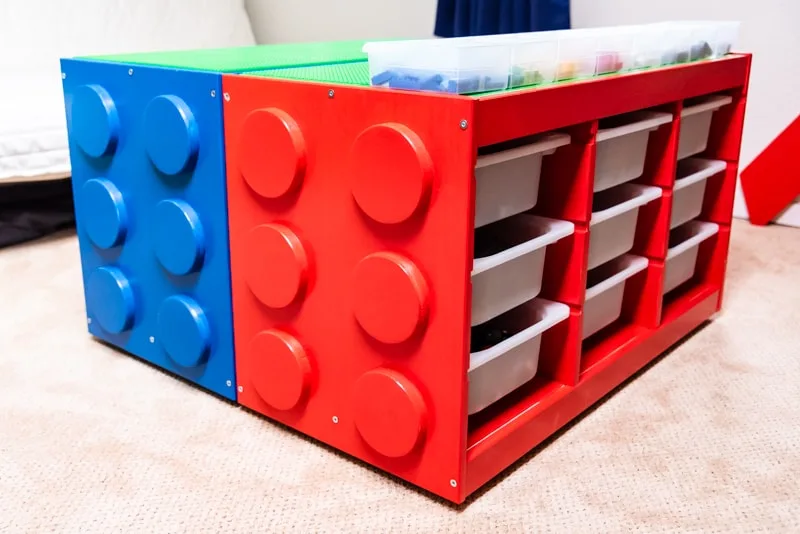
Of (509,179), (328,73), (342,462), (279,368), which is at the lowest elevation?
(342,462)

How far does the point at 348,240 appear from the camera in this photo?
0.96m

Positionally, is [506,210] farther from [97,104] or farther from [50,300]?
[50,300]

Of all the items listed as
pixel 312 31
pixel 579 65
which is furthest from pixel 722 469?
pixel 312 31

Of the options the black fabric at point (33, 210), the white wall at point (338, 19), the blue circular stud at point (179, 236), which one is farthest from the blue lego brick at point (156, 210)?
the white wall at point (338, 19)

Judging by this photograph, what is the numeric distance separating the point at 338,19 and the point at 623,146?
1787 mm

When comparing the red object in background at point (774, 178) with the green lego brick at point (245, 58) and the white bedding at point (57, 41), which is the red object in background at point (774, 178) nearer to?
the green lego brick at point (245, 58)

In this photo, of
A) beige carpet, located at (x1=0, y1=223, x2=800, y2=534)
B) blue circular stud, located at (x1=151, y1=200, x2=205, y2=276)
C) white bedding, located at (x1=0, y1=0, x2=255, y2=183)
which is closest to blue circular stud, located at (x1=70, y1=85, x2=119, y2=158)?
blue circular stud, located at (x1=151, y1=200, x2=205, y2=276)

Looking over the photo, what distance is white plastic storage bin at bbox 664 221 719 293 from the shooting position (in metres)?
1.36

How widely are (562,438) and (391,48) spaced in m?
0.59

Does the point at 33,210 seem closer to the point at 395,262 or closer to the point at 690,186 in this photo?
the point at 395,262

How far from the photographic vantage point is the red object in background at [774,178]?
208 cm

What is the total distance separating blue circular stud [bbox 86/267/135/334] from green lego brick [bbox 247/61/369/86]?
0.44 meters

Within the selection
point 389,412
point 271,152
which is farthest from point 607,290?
point 271,152

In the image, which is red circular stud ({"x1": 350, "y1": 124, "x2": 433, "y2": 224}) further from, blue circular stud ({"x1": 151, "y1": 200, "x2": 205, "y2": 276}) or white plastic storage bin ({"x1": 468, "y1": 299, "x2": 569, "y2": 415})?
blue circular stud ({"x1": 151, "y1": 200, "x2": 205, "y2": 276})
